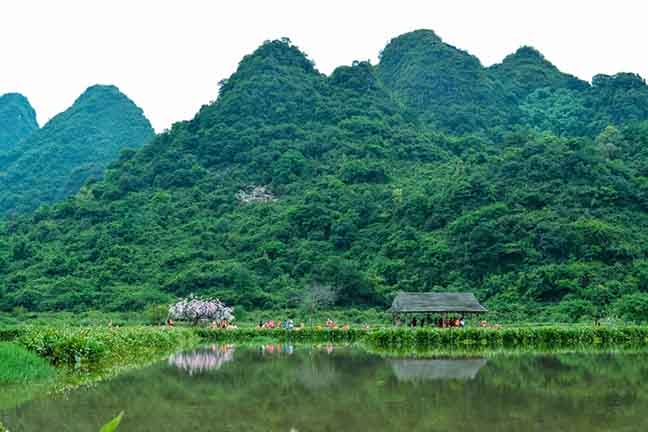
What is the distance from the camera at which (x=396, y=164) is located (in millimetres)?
69188

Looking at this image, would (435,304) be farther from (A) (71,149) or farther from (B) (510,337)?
(A) (71,149)

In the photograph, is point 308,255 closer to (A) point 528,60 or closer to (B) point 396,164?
(B) point 396,164

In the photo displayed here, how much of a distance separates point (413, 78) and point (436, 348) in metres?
72.9

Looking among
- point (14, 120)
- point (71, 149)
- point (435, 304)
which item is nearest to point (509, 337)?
point (435, 304)

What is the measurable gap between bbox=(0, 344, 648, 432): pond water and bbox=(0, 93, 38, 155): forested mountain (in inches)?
4358

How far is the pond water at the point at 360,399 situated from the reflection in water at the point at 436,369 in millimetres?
28

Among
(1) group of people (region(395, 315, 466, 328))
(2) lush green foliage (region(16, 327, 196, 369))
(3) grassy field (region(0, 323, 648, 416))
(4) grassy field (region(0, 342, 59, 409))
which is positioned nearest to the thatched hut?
(1) group of people (region(395, 315, 466, 328))

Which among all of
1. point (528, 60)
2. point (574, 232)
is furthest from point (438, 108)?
point (574, 232)

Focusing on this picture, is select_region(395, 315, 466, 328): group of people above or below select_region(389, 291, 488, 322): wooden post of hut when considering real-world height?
below

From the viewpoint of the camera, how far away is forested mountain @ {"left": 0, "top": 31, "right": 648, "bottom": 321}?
46.2 m

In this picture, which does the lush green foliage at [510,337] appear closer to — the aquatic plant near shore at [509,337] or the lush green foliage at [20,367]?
the aquatic plant near shore at [509,337]

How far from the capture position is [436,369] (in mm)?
18516

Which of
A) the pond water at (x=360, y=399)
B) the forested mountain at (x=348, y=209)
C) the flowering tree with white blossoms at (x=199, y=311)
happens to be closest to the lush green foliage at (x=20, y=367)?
the pond water at (x=360, y=399)

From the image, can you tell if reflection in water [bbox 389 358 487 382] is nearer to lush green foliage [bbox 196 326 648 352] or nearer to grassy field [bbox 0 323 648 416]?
grassy field [bbox 0 323 648 416]
